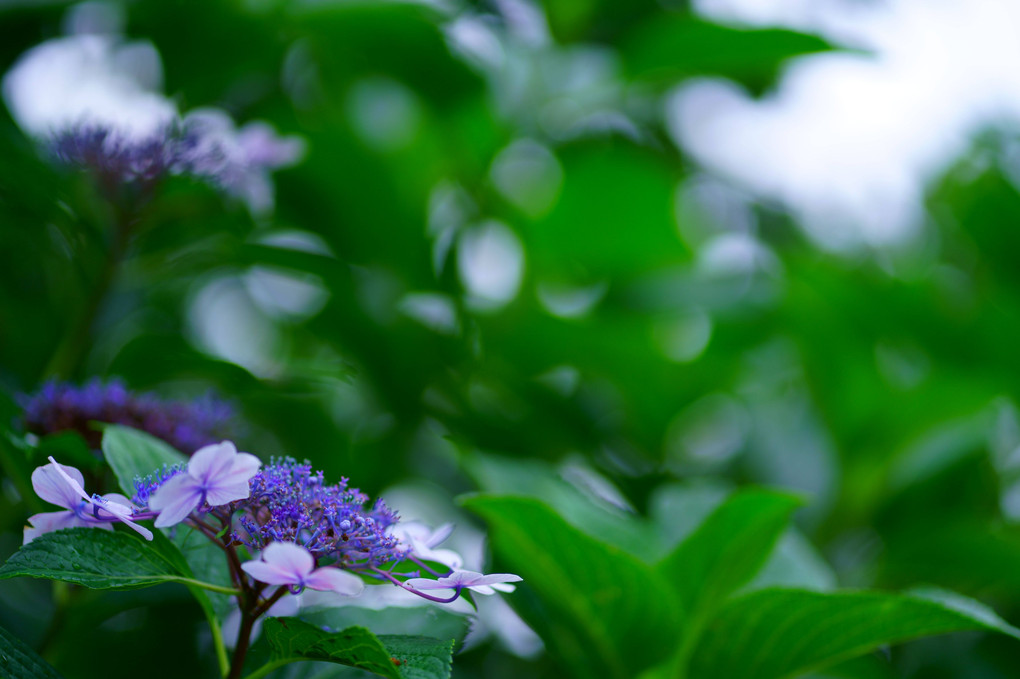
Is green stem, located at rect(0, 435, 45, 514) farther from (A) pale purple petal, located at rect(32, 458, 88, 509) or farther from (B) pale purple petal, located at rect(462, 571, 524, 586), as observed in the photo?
(B) pale purple petal, located at rect(462, 571, 524, 586)

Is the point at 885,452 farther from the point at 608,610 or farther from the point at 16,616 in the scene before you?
the point at 16,616

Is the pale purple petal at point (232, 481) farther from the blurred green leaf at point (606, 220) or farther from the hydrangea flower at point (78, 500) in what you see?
the blurred green leaf at point (606, 220)

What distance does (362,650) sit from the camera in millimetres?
442

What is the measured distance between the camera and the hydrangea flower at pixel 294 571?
0.40 metres

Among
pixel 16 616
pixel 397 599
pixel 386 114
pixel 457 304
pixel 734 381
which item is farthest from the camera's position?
pixel 734 381

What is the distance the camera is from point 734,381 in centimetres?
153

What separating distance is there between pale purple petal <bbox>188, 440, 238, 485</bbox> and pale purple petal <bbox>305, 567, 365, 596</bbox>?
0.07m

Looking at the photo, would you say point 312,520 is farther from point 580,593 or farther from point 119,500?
point 580,593

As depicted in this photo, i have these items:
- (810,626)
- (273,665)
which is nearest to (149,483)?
(273,665)

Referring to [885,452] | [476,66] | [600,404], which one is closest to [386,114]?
[476,66]

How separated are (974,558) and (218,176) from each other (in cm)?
106

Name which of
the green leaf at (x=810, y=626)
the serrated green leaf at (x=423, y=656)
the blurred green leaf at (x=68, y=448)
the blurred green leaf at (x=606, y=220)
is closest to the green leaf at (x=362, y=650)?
the serrated green leaf at (x=423, y=656)

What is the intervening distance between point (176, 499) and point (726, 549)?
515 mm

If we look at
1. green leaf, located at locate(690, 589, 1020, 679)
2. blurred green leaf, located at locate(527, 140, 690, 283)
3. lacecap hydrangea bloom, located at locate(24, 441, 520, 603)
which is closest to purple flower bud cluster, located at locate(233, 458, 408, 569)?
lacecap hydrangea bloom, located at locate(24, 441, 520, 603)
